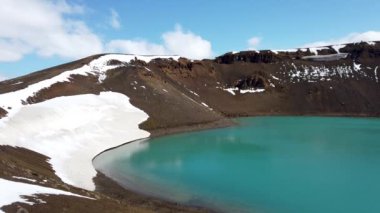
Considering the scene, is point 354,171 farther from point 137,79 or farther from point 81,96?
point 137,79

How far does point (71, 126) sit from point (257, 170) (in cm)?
3067

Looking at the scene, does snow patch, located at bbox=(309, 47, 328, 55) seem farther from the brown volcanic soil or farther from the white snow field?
the white snow field

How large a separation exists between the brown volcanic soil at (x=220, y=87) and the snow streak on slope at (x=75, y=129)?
8.29ft

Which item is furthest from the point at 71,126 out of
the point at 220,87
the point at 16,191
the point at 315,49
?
the point at 315,49

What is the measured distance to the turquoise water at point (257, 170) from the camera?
33500 mm

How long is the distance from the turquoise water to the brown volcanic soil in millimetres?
6942

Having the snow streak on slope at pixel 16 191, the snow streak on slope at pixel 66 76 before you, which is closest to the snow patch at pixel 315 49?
the snow streak on slope at pixel 66 76

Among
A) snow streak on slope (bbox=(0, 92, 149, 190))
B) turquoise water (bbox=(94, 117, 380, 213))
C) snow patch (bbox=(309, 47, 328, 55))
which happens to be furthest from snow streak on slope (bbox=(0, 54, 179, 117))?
snow patch (bbox=(309, 47, 328, 55))

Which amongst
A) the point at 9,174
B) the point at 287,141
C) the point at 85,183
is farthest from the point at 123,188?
the point at 287,141

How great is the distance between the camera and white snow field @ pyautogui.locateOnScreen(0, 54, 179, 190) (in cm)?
4644

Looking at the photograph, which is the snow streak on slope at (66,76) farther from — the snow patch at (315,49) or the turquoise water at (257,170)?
the snow patch at (315,49)

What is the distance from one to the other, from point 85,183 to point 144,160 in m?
15.3

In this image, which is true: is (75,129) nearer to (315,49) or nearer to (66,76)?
(66,76)

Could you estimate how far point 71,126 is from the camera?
63.0 meters
